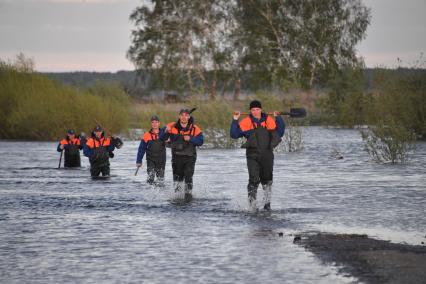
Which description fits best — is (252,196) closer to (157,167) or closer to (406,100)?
(157,167)

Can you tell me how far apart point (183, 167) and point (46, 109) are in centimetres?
3177

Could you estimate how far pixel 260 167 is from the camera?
592 inches

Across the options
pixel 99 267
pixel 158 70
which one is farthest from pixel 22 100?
pixel 99 267

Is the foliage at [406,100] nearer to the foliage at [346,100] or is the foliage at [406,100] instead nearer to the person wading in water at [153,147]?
the foliage at [346,100]

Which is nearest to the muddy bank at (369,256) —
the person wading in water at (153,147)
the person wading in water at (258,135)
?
the person wading in water at (258,135)

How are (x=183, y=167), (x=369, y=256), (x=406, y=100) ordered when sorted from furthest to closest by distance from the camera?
A: (x=406, y=100)
(x=183, y=167)
(x=369, y=256)

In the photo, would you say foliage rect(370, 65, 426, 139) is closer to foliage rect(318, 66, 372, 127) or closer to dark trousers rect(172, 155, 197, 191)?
foliage rect(318, 66, 372, 127)

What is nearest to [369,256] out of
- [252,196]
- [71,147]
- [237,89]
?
[252,196]

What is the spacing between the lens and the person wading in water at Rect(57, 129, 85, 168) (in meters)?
25.6

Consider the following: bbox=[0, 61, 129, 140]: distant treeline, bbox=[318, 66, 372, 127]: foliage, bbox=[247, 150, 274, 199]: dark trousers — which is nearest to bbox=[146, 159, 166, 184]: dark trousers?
bbox=[247, 150, 274, 199]: dark trousers

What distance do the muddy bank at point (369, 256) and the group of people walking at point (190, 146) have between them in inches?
107

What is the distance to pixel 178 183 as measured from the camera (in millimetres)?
17453

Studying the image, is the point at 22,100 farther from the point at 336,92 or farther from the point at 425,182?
the point at 425,182

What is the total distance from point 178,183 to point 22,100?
3413cm
